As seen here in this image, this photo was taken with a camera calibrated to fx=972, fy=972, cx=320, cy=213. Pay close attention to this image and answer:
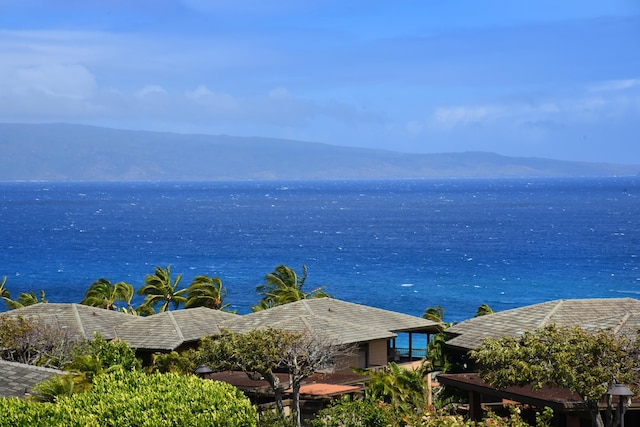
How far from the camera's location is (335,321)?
34438 millimetres

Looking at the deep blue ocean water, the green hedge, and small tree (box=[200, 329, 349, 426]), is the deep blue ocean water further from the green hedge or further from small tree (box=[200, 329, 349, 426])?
the green hedge

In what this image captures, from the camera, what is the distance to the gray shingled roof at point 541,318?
3123 cm

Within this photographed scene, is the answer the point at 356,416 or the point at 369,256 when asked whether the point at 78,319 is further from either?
the point at 369,256

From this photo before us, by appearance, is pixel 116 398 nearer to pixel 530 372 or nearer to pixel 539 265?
pixel 530 372

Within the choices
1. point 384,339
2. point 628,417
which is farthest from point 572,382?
point 384,339

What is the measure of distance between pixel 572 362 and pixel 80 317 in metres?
22.9

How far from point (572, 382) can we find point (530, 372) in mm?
903

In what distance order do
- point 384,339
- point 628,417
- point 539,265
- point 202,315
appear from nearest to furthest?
point 628,417 < point 384,339 < point 202,315 < point 539,265

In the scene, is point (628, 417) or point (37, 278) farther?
point (37, 278)

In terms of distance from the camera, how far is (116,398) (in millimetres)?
18188

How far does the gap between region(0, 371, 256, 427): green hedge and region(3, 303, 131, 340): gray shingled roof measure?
57.5 feet

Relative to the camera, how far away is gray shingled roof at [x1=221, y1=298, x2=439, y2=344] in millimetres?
33188

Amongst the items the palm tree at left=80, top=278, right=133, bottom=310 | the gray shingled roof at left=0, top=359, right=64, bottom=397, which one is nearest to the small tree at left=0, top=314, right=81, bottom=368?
the gray shingled roof at left=0, top=359, right=64, bottom=397

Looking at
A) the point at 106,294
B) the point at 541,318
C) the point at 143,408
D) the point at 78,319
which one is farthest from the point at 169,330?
the point at 106,294
